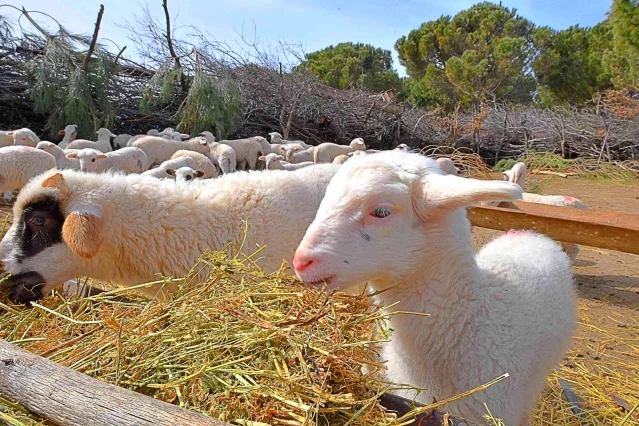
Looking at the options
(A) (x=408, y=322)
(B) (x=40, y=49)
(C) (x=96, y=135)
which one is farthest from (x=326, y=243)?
(B) (x=40, y=49)

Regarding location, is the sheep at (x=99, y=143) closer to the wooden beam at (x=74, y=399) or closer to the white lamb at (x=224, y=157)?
the white lamb at (x=224, y=157)

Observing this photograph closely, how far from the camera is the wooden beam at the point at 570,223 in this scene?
4090mm

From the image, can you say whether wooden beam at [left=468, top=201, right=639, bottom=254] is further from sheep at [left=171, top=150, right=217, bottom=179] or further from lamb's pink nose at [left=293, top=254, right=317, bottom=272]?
sheep at [left=171, top=150, right=217, bottom=179]

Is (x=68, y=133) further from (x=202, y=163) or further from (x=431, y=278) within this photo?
(x=431, y=278)

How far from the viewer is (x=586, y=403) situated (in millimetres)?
3492

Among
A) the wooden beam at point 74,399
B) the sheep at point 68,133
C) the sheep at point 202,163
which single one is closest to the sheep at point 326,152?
the sheep at point 202,163

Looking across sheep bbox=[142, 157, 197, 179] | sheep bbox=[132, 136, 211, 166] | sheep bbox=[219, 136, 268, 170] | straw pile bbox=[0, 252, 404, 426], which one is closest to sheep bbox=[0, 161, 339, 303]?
straw pile bbox=[0, 252, 404, 426]

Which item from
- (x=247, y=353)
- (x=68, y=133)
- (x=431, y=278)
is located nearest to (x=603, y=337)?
(x=431, y=278)

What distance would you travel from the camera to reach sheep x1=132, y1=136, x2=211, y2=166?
11.6 metres

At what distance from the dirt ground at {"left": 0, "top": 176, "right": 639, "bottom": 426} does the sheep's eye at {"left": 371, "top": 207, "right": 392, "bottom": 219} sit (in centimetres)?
184

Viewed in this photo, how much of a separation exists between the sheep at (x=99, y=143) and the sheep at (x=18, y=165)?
9.75 feet

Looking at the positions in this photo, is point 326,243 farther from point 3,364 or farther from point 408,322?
point 3,364

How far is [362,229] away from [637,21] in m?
16.1

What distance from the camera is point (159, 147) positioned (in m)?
11.7
